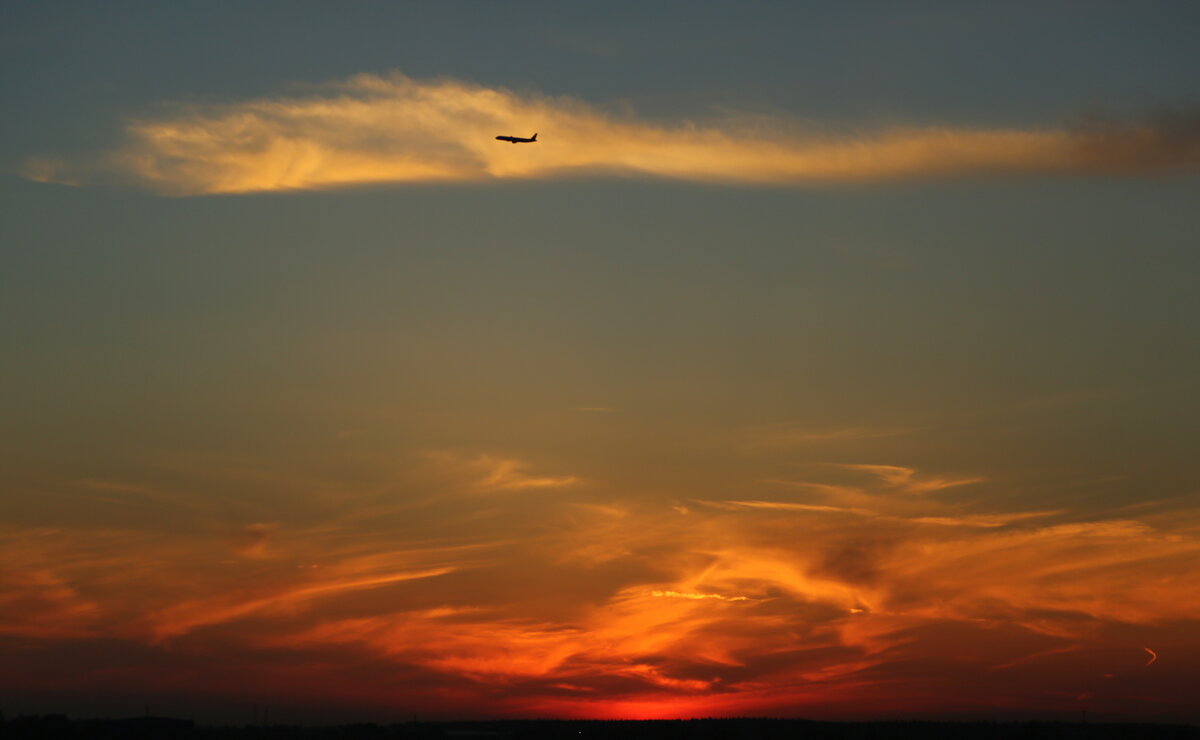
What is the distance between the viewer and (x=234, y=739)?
14162 cm

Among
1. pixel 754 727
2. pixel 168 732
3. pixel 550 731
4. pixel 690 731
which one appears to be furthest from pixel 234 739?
pixel 754 727

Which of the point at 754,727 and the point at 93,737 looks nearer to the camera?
the point at 93,737

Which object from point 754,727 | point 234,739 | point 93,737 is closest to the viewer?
point 93,737

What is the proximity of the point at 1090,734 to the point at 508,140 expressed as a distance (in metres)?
108

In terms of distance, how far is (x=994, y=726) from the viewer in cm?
16950

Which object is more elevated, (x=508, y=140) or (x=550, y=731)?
(x=508, y=140)

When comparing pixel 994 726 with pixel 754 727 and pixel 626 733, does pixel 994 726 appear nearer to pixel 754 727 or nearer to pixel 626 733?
pixel 754 727

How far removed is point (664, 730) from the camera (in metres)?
162

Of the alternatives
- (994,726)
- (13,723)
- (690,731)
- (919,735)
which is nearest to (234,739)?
(13,723)

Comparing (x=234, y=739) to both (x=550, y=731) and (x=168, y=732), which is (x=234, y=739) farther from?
(x=550, y=731)

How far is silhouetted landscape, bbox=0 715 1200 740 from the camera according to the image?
14500cm

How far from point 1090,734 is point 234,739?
105399 mm

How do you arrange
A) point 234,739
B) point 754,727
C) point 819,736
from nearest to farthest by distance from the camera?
1. point 234,739
2. point 819,736
3. point 754,727

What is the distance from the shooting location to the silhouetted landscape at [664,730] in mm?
145000
